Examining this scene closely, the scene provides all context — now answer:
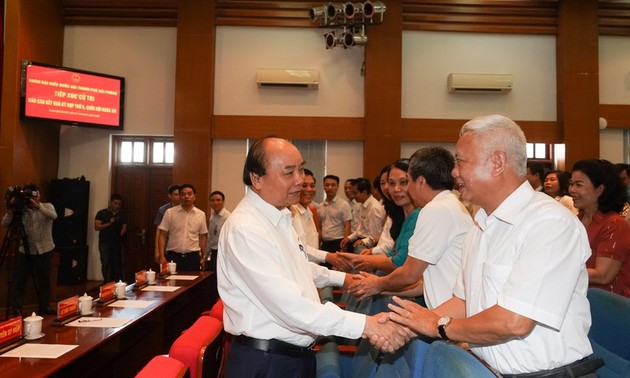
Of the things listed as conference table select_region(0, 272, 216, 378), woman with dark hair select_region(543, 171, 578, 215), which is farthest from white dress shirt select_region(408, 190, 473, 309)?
woman with dark hair select_region(543, 171, 578, 215)

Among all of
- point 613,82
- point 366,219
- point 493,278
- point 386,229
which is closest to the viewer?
point 493,278

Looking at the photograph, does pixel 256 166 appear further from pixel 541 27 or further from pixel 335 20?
pixel 541 27

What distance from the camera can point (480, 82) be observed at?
7.92 metres

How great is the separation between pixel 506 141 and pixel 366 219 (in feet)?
16.0

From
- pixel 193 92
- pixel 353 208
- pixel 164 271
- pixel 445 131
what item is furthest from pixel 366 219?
pixel 193 92

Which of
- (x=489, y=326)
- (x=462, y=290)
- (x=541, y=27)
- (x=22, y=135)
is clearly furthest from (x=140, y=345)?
(x=541, y=27)

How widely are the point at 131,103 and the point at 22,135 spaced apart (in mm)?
1702

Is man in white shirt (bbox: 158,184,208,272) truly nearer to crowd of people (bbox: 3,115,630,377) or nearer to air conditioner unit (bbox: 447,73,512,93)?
crowd of people (bbox: 3,115,630,377)

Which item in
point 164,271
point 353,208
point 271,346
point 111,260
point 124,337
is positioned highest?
point 353,208

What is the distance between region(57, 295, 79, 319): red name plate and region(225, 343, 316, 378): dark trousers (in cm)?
132

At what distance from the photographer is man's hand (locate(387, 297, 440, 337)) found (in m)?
1.56

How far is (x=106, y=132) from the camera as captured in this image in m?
8.09

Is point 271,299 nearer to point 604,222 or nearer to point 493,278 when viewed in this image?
point 493,278

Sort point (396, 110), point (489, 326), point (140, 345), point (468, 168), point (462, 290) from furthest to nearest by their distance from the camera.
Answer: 1. point (396, 110)
2. point (140, 345)
3. point (462, 290)
4. point (468, 168)
5. point (489, 326)
